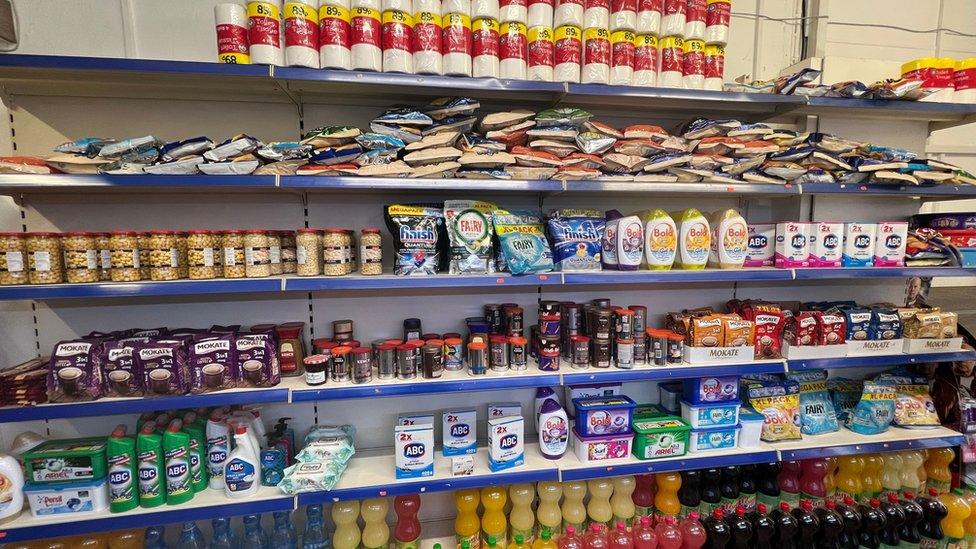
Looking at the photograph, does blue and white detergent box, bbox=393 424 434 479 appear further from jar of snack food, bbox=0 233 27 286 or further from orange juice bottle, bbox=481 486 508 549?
jar of snack food, bbox=0 233 27 286

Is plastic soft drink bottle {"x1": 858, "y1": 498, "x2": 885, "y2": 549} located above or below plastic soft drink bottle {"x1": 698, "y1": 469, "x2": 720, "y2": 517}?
below

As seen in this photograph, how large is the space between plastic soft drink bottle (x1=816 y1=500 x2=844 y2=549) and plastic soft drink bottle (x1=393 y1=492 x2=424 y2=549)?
2086 mm

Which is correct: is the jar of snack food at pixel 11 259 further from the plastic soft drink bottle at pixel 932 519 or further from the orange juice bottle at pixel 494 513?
the plastic soft drink bottle at pixel 932 519

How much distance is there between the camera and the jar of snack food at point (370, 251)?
1766mm

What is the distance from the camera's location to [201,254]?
1672mm

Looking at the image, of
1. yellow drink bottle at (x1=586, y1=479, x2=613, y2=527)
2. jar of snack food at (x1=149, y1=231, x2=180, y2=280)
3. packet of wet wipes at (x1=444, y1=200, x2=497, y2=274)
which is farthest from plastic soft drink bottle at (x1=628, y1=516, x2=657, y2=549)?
jar of snack food at (x1=149, y1=231, x2=180, y2=280)

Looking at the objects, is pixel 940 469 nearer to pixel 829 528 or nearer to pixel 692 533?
pixel 829 528

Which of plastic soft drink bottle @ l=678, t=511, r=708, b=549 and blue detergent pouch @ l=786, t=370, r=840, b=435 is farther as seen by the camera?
blue detergent pouch @ l=786, t=370, r=840, b=435

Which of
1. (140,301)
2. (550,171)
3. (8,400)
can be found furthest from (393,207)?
(8,400)

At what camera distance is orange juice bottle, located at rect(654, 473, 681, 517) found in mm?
2197

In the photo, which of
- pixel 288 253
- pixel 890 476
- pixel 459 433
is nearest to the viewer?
pixel 288 253

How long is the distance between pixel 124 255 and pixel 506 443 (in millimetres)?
1727

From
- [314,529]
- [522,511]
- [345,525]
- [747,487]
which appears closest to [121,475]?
[314,529]

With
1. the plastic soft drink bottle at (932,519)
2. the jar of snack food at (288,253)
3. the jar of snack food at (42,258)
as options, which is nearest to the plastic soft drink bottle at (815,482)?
the plastic soft drink bottle at (932,519)
